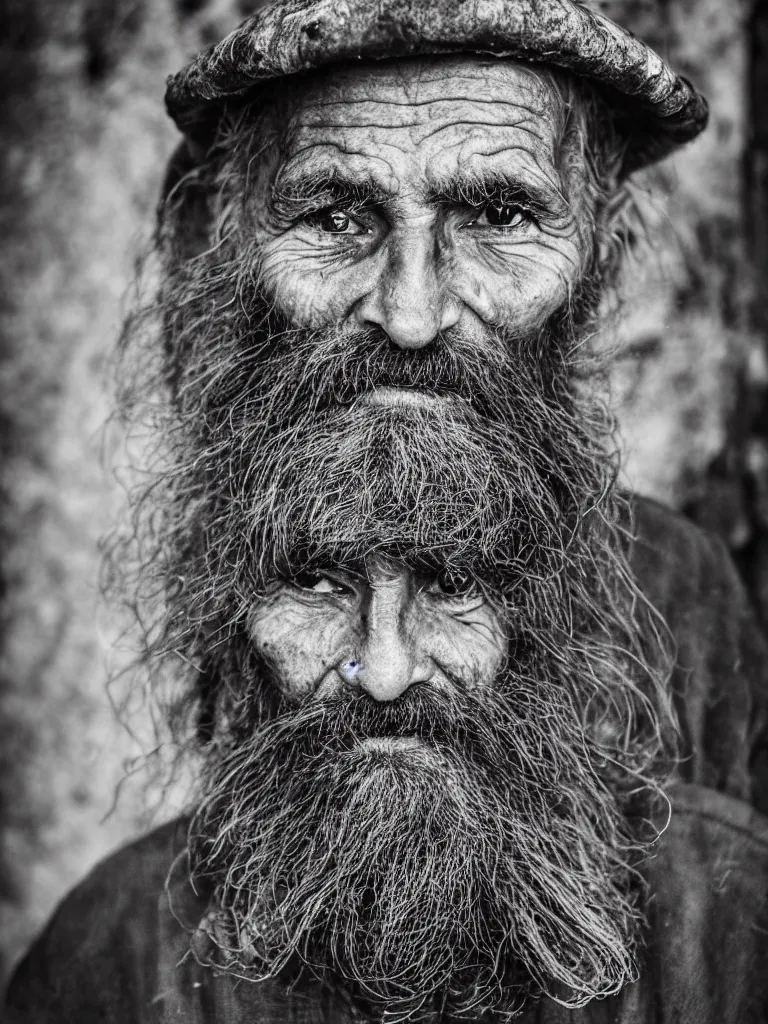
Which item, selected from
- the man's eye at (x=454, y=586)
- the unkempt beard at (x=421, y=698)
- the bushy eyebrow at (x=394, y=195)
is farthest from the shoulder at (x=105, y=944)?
the bushy eyebrow at (x=394, y=195)

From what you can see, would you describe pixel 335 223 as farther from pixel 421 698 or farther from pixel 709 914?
pixel 709 914

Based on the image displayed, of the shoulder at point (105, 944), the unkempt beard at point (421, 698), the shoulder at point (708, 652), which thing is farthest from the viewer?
the shoulder at point (708, 652)

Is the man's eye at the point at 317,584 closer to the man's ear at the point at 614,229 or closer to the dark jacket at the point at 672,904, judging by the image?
the dark jacket at the point at 672,904

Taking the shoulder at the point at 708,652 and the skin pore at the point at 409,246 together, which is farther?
the shoulder at the point at 708,652

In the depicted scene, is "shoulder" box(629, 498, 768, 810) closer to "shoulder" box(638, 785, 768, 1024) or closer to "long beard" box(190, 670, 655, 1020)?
"shoulder" box(638, 785, 768, 1024)

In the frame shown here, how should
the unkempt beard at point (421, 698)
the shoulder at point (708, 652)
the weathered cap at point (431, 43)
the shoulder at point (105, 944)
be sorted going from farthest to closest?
the shoulder at point (708, 652)
the shoulder at point (105, 944)
the unkempt beard at point (421, 698)
the weathered cap at point (431, 43)

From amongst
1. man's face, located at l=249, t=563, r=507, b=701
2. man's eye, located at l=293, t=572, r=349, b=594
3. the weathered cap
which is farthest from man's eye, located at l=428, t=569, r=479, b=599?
the weathered cap

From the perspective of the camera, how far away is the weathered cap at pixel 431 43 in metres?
1.14

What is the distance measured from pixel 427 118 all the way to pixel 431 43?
86 mm

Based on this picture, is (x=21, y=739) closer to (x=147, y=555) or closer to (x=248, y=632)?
(x=147, y=555)

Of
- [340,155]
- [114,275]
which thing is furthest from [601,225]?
[114,275]

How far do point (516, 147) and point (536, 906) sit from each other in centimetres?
89

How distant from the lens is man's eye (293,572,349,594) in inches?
52.4

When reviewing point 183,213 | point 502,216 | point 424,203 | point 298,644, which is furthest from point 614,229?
point 298,644
